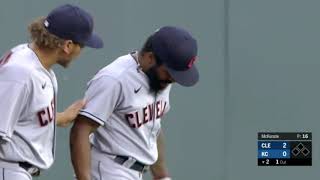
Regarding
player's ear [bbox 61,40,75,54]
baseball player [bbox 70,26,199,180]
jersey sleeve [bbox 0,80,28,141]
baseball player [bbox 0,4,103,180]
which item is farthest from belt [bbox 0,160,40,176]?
player's ear [bbox 61,40,75,54]

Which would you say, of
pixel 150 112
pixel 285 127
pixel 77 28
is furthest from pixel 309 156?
pixel 77 28

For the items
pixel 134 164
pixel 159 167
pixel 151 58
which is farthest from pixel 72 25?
pixel 159 167

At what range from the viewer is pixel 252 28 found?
5.89 meters

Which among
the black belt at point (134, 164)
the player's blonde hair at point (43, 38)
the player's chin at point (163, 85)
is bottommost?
the black belt at point (134, 164)

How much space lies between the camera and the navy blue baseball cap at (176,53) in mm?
4180

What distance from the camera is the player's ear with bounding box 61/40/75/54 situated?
3.89 metres

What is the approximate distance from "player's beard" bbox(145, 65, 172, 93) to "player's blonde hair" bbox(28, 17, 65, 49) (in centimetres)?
53

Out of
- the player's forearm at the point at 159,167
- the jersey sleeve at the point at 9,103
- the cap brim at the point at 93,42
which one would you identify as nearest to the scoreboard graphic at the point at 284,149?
the player's forearm at the point at 159,167

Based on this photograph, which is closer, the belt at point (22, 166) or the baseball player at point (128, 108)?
the belt at point (22, 166)

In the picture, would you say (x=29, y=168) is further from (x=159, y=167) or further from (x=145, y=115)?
(x=159, y=167)

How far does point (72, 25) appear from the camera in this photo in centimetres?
394

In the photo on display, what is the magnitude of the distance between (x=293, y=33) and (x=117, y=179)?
6.93 feet

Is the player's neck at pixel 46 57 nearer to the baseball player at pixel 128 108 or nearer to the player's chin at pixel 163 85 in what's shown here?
the baseball player at pixel 128 108

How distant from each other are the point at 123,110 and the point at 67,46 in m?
0.48
